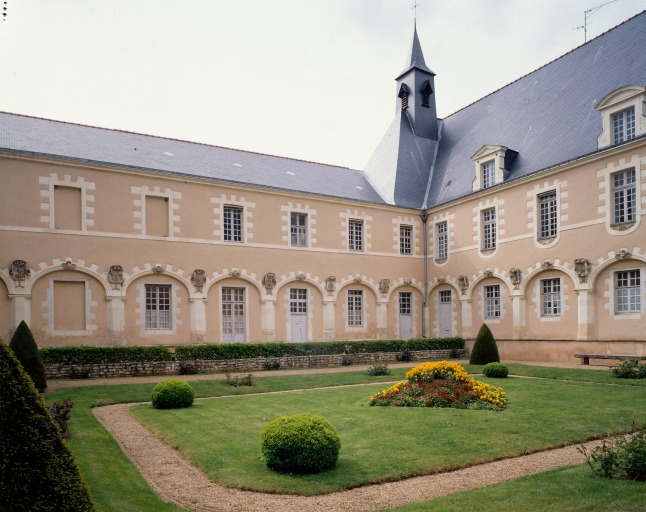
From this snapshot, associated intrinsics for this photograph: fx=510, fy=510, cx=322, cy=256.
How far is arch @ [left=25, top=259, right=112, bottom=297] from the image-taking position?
1758 cm

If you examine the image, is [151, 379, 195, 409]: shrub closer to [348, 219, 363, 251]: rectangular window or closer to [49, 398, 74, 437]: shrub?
[49, 398, 74, 437]: shrub

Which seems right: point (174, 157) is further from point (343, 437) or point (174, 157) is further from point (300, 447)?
point (300, 447)

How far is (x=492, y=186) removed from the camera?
22.2 m

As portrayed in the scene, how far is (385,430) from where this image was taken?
8234 millimetres

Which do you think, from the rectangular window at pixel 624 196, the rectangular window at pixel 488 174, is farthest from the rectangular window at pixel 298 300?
the rectangular window at pixel 624 196

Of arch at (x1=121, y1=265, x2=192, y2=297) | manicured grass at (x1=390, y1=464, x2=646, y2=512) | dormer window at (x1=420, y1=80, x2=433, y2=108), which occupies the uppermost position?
dormer window at (x1=420, y1=80, x2=433, y2=108)

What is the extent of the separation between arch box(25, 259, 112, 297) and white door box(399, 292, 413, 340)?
13.8 m

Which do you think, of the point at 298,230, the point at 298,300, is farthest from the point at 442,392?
the point at 298,230

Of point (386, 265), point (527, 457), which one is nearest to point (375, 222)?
point (386, 265)

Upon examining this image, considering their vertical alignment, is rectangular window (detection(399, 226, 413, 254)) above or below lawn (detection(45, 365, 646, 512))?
above

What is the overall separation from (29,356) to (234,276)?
9221 mm

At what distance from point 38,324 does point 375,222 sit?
15.2 meters

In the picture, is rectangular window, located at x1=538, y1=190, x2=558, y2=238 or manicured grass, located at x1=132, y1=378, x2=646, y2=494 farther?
rectangular window, located at x1=538, y1=190, x2=558, y2=238

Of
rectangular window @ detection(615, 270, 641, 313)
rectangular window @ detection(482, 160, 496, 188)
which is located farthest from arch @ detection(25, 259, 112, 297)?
rectangular window @ detection(615, 270, 641, 313)
